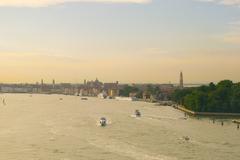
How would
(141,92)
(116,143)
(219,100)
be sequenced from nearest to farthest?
1. (116,143)
2. (219,100)
3. (141,92)

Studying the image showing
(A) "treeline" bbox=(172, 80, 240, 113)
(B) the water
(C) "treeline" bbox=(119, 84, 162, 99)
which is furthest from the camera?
(C) "treeline" bbox=(119, 84, 162, 99)

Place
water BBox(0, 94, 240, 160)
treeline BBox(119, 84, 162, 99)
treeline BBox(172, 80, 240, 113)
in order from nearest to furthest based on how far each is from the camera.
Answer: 1. water BBox(0, 94, 240, 160)
2. treeline BBox(172, 80, 240, 113)
3. treeline BBox(119, 84, 162, 99)

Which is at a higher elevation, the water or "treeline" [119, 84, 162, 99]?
"treeline" [119, 84, 162, 99]

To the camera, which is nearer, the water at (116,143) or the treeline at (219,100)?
the water at (116,143)

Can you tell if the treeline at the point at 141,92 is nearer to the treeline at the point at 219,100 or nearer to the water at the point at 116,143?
the treeline at the point at 219,100

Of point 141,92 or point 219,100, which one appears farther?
point 141,92

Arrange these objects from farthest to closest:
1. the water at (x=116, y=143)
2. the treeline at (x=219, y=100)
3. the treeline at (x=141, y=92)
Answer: the treeline at (x=141, y=92) < the treeline at (x=219, y=100) < the water at (x=116, y=143)

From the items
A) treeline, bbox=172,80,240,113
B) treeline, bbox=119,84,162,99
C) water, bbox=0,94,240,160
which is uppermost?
treeline, bbox=119,84,162,99

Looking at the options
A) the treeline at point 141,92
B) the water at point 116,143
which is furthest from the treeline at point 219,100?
the treeline at point 141,92

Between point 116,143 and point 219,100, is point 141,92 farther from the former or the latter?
point 116,143

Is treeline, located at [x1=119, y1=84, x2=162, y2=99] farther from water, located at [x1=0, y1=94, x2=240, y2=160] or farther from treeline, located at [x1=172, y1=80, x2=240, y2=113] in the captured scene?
Result: water, located at [x1=0, y1=94, x2=240, y2=160]

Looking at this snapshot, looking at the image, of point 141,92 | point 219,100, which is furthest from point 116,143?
point 141,92

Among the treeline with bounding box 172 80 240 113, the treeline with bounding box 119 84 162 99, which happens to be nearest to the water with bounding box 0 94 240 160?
the treeline with bounding box 172 80 240 113
